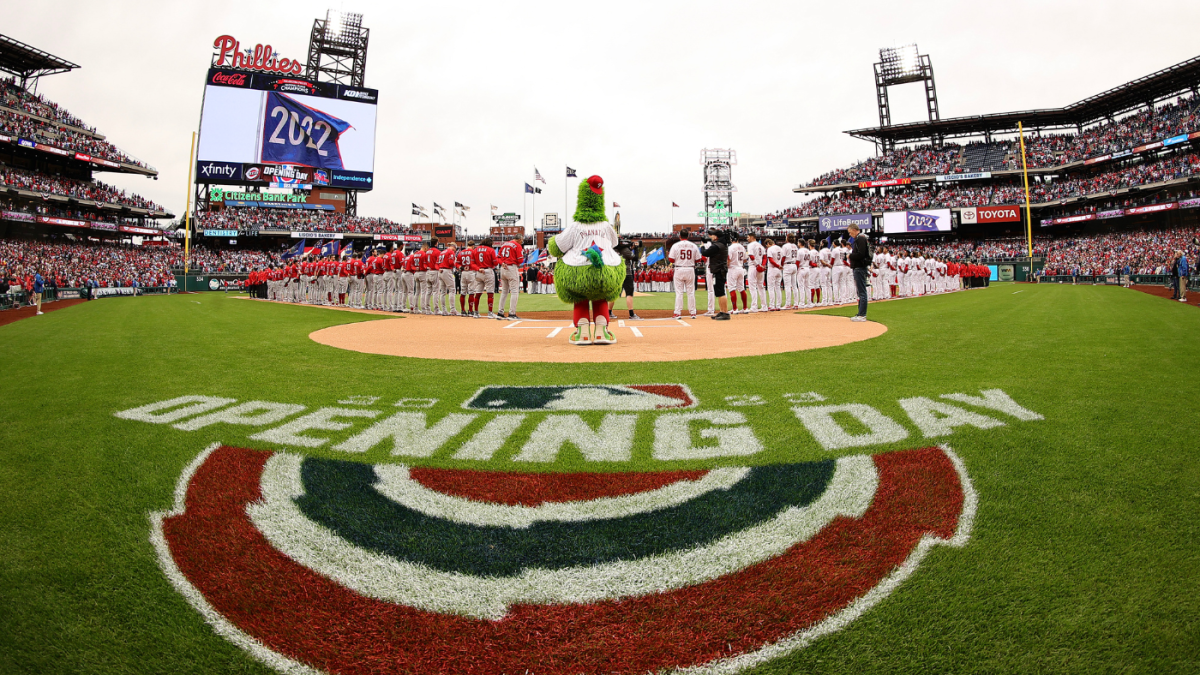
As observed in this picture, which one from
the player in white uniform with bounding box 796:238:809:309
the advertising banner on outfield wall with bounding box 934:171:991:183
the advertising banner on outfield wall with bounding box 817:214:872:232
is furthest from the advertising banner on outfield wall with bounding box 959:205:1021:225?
the player in white uniform with bounding box 796:238:809:309

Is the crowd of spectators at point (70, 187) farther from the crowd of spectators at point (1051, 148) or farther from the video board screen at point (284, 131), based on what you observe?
the crowd of spectators at point (1051, 148)

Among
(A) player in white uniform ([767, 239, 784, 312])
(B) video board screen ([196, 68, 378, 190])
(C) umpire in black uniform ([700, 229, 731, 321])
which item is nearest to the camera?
(C) umpire in black uniform ([700, 229, 731, 321])

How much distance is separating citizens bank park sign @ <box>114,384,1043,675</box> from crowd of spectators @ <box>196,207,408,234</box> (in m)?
63.8

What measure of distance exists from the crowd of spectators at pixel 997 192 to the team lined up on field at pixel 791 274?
34446 mm

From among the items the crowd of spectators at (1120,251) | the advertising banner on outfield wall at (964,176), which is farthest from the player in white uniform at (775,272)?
the advertising banner on outfield wall at (964,176)

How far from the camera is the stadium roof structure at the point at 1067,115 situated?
152ft

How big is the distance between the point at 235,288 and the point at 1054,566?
5888 centimetres

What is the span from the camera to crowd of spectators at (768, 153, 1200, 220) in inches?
1783

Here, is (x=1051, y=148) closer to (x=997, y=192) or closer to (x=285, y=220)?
(x=997, y=192)

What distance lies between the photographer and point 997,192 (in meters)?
54.6

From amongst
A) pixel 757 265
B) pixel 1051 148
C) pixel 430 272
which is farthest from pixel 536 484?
pixel 1051 148

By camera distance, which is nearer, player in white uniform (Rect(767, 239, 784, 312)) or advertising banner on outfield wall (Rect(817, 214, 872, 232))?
player in white uniform (Rect(767, 239, 784, 312))

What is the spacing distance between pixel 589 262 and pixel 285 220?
62.7 m

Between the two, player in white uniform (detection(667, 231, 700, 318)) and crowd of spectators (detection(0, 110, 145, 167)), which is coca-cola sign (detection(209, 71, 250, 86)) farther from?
player in white uniform (detection(667, 231, 700, 318))
